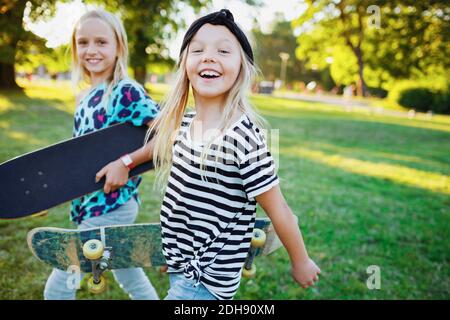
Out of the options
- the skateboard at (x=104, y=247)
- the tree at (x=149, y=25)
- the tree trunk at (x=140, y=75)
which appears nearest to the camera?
the skateboard at (x=104, y=247)

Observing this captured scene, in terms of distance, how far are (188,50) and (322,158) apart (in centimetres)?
596

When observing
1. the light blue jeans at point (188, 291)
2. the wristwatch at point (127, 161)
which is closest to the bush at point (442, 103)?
the wristwatch at point (127, 161)

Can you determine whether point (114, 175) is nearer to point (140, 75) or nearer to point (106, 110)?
point (106, 110)

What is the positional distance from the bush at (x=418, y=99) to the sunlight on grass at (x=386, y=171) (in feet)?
54.3

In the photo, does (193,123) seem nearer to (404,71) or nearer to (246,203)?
(246,203)

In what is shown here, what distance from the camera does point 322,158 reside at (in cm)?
693

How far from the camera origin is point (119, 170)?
171 centimetres

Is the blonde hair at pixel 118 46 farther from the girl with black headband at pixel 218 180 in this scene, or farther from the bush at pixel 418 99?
the bush at pixel 418 99

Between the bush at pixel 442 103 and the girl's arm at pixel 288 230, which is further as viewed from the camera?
the bush at pixel 442 103

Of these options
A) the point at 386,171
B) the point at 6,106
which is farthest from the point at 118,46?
the point at 6,106

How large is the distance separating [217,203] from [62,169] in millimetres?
909

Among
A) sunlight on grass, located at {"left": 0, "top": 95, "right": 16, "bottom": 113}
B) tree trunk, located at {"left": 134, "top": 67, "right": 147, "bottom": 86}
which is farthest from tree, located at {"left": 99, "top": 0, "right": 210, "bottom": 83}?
sunlight on grass, located at {"left": 0, "top": 95, "right": 16, "bottom": 113}

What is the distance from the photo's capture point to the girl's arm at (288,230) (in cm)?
117

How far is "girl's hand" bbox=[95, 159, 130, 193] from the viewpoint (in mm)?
1696
